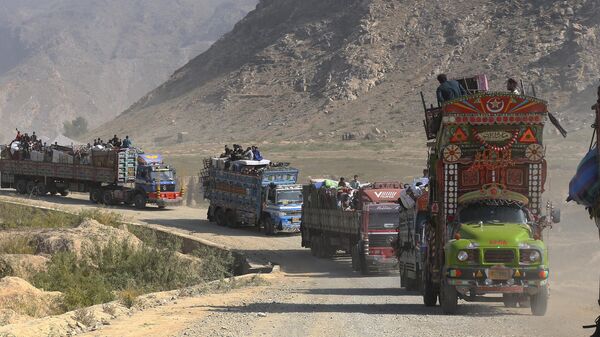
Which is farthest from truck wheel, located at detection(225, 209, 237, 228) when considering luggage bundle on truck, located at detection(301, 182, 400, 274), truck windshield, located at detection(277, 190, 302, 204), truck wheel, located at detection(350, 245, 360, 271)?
truck wheel, located at detection(350, 245, 360, 271)

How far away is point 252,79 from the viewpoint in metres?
140

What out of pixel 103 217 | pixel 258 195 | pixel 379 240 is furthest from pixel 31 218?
pixel 379 240

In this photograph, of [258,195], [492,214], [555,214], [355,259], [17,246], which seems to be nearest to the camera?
[555,214]

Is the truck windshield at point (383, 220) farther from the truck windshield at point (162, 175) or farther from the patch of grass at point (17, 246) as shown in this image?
the truck windshield at point (162, 175)

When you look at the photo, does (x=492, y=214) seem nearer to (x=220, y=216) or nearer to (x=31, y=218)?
(x=220, y=216)

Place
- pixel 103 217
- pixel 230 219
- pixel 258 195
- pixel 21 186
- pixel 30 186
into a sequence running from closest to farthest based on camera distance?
pixel 258 195
pixel 103 217
pixel 230 219
pixel 30 186
pixel 21 186

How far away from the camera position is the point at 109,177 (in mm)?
58438

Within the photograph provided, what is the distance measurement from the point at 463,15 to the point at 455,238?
112m

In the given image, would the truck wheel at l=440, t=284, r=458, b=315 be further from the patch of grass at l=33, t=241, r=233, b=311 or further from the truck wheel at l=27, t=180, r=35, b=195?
the truck wheel at l=27, t=180, r=35, b=195

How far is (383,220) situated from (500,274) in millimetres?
12614

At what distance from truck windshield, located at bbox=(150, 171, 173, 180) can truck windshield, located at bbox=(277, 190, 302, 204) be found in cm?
1327

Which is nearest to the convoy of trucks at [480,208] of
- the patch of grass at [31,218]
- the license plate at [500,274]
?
the license plate at [500,274]

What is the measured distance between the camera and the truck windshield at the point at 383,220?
3203 centimetres

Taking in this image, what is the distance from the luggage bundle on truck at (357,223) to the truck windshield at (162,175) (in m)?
17.4
